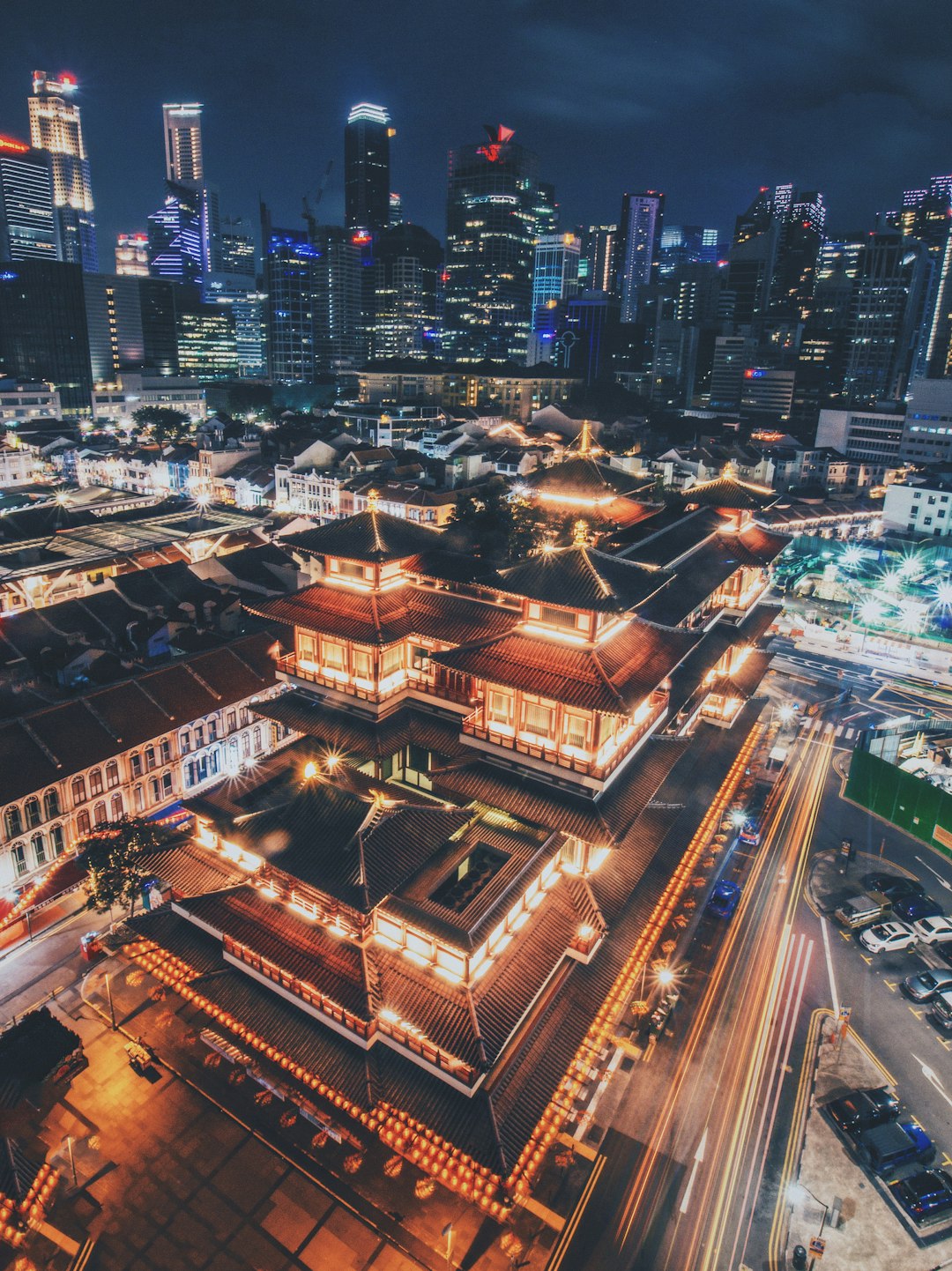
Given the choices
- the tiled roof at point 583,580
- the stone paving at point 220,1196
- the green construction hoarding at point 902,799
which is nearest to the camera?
the stone paving at point 220,1196

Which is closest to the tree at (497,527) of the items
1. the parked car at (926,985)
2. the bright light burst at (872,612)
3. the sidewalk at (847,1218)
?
the parked car at (926,985)

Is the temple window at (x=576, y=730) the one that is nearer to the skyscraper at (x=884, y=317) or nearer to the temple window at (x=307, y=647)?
the temple window at (x=307, y=647)

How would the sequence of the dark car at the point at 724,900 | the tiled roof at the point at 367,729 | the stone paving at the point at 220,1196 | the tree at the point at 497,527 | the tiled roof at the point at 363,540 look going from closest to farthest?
the stone paving at the point at 220,1196 < the tiled roof at the point at 367,729 < the tiled roof at the point at 363,540 < the dark car at the point at 724,900 < the tree at the point at 497,527

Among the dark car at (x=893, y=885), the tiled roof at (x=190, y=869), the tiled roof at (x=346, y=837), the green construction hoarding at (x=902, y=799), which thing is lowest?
the dark car at (x=893, y=885)

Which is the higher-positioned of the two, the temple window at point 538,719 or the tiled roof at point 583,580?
the tiled roof at point 583,580

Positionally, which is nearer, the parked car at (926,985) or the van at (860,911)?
the parked car at (926,985)

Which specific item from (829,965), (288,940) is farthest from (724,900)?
(288,940)

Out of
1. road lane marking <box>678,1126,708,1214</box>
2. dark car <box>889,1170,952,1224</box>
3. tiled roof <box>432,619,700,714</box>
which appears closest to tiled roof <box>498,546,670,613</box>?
tiled roof <box>432,619,700,714</box>
